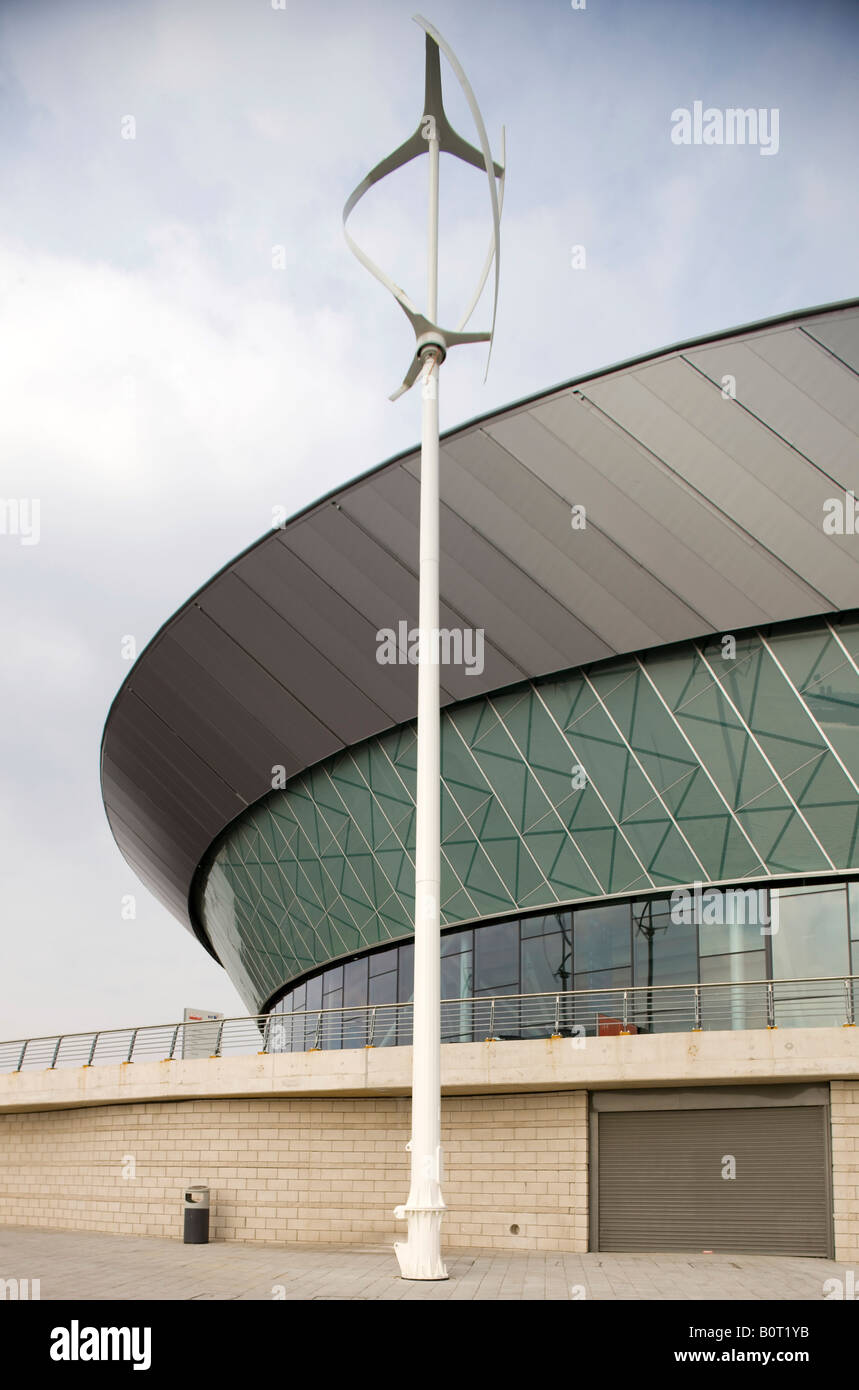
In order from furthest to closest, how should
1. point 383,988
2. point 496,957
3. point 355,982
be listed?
1. point 355,982
2. point 383,988
3. point 496,957

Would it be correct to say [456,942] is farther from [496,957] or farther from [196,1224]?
[196,1224]

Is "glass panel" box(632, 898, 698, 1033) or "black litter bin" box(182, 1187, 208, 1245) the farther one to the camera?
"glass panel" box(632, 898, 698, 1033)

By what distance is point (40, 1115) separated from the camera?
88.0 ft

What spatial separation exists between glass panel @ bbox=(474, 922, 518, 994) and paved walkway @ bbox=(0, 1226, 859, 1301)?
6.62 m

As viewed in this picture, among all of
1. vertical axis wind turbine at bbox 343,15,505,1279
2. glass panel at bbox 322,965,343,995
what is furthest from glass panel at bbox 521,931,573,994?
vertical axis wind turbine at bbox 343,15,505,1279

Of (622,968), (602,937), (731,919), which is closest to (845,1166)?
(731,919)

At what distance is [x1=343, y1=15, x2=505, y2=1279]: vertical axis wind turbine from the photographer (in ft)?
45.3

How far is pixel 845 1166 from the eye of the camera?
17.3 metres

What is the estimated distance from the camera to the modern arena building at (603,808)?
18688 millimetres

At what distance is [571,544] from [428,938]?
1088 centimetres

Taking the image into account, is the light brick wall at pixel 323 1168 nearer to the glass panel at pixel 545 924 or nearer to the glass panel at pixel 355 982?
the glass panel at pixel 545 924

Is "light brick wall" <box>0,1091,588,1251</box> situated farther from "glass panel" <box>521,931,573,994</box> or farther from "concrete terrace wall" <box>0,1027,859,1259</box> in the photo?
"glass panel" <box>521,931,573,994</box>

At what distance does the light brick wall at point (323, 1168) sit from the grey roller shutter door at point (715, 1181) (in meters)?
0.61
